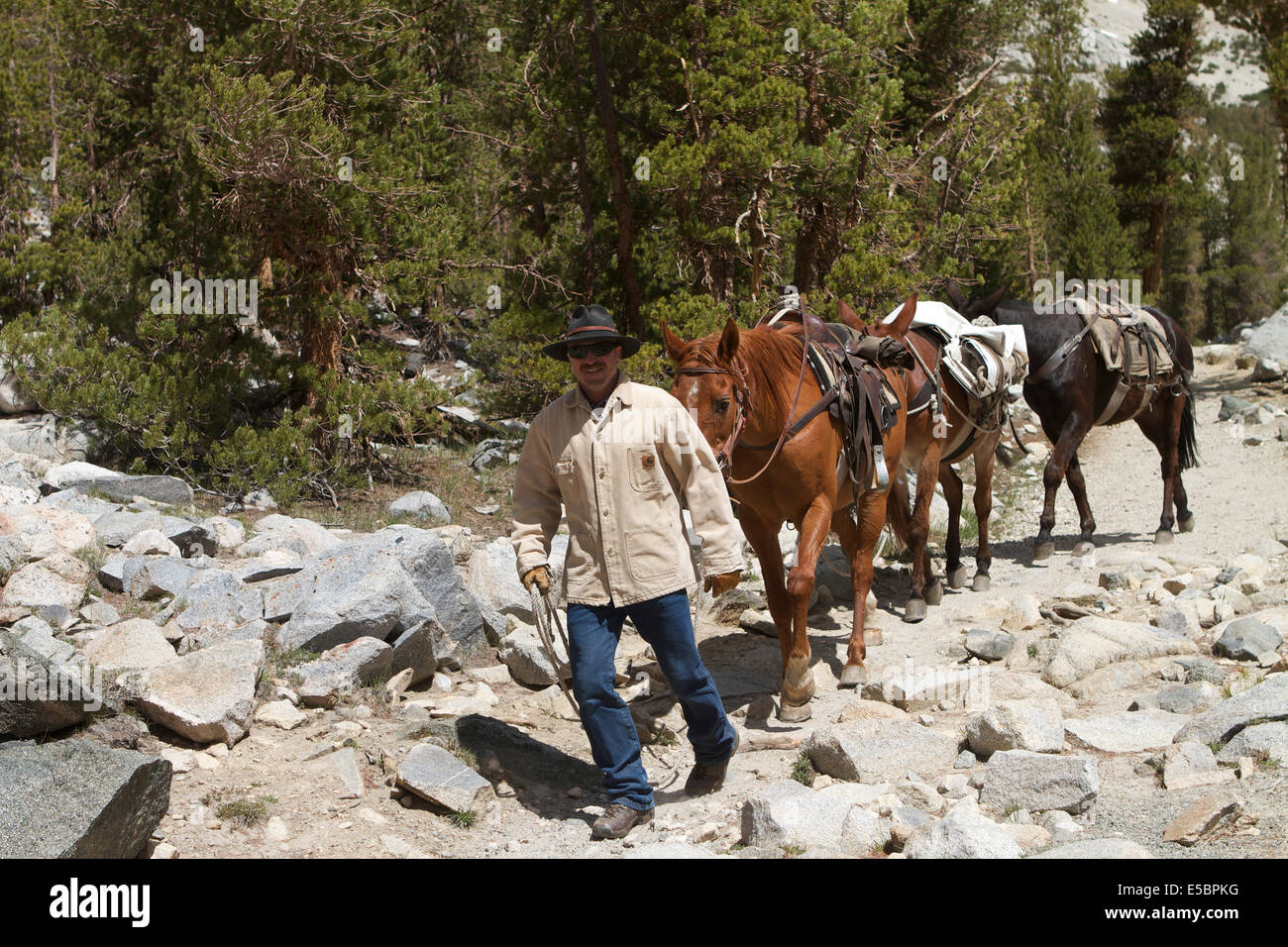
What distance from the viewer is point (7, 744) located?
175 inches

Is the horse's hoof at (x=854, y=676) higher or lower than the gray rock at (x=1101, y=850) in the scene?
lower

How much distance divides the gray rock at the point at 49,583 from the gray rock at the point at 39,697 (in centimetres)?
159

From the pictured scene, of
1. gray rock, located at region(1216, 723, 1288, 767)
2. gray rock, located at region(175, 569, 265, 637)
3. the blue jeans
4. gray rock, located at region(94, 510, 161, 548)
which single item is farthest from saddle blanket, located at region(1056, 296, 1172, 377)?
gray rock, located at region(94, 510, 161, 548)

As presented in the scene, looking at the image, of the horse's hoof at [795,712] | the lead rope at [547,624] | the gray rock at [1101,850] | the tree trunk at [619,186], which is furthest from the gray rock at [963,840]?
the tree trunk at [619,186]

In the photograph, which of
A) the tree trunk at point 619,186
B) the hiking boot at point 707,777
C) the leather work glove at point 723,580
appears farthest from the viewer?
the tree trunk at point 619,186

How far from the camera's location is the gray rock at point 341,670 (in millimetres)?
5629

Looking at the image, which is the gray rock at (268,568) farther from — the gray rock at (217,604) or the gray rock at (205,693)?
the gray rock at (205,693)

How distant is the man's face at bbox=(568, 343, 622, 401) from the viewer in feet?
15.8

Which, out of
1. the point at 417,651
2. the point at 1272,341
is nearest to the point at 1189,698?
the point at 417,651

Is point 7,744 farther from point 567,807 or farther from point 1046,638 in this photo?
point 1046,638

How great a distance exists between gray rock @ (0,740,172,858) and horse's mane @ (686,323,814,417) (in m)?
3.13

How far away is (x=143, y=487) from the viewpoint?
9391 millimetres

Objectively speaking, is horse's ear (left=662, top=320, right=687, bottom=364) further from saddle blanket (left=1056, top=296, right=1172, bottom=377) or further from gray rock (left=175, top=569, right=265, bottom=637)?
saddle blanket (left=1056, top=296, right=1172, bottom=377)

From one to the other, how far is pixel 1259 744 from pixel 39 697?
4969 millimetres
